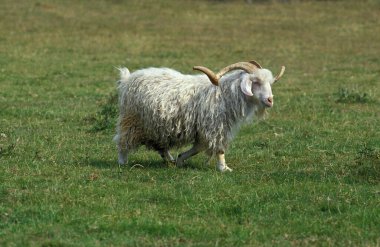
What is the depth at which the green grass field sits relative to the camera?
8.20 metres

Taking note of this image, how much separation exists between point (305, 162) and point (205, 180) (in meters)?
2.06

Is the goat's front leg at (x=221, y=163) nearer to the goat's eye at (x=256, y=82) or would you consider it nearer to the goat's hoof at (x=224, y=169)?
the goat's hoof at (x=224, y=169)

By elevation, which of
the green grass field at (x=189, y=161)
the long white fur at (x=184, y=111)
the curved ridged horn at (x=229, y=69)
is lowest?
the green grass field at (x=189, y=161)

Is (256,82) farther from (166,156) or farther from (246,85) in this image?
(166,156)

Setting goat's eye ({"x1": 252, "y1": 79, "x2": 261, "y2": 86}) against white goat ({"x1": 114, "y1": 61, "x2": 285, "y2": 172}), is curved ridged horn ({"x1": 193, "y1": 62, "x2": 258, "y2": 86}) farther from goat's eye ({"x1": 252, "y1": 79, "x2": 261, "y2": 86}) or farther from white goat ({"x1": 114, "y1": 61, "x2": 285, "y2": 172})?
goat's eye ({"x1": 252, "y1": 79, "x2": 261, "y2": 86})

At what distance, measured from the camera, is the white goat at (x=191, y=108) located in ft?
37.4

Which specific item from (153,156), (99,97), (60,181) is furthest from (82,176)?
(99,97)

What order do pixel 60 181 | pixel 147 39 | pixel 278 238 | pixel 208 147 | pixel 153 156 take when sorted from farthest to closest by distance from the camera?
pixel 147 39 < pixel 153 156 < pixel 208 147 < pixel 60 181 < pixel 278 238

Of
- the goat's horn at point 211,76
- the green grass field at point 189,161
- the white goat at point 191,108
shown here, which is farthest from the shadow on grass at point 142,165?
the goat's horn at point 211,76

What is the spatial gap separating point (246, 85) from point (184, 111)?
89 centimetres

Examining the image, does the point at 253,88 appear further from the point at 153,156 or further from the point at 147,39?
the point at 147,39

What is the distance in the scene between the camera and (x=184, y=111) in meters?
11.5

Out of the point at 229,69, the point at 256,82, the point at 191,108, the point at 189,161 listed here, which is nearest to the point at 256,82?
the point at 256,82

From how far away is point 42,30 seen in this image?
30.9 meters
